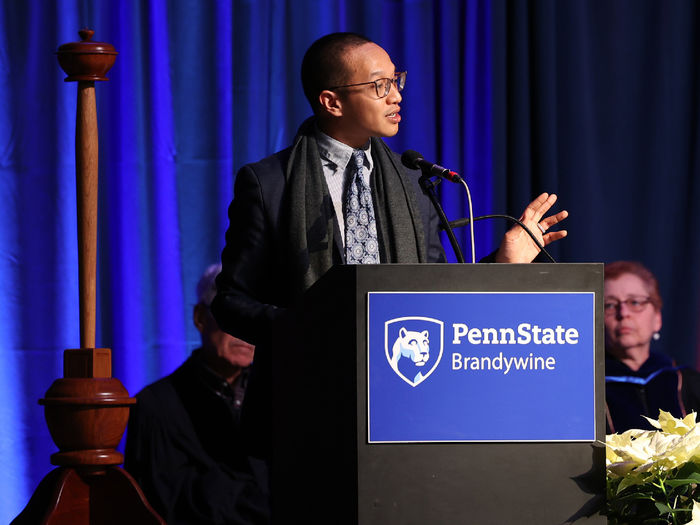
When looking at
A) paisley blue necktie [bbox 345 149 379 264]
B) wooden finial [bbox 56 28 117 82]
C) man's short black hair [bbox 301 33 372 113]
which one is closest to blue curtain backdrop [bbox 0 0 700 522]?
wooden finial [bbox 56 28 117 82]

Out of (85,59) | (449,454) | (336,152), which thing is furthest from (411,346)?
(85,59)

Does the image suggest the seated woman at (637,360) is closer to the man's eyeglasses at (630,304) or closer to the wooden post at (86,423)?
the man's eyeglasses at (630,304)

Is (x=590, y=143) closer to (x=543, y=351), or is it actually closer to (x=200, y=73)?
(x=200, y=73)

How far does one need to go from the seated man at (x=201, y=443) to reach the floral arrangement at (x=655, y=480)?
1.71 metres

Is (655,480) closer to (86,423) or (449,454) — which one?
(449,454)

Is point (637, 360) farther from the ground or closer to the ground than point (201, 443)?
farther from the ground

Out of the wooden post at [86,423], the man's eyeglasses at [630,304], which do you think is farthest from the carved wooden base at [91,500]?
the man's eyeglasses at [630,304]

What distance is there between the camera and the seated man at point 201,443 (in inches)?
114

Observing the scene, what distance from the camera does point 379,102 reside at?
1.99 metres

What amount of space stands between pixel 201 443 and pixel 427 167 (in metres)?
1.68

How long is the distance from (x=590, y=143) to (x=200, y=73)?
4.71 feet

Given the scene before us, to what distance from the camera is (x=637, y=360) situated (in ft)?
11.2

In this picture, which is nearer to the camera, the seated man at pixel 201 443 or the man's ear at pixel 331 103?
the man's ear at pixel 331 103

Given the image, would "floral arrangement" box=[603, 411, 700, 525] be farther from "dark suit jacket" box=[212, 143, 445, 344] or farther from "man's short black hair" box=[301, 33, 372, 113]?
"man's short black hair" box=[301, 33, 372, 113]
